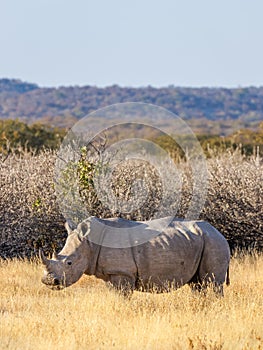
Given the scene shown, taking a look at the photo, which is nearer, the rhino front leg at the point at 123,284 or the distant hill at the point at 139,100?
the rhino front leg at the point at 123,284

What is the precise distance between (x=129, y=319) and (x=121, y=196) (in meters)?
5.89

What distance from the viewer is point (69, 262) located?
9477mm

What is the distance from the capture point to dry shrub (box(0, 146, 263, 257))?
15250 mm

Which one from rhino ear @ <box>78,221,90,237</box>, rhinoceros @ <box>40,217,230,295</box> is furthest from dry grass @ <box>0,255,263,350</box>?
rhino ear @ <box>78,221,90,237</box>

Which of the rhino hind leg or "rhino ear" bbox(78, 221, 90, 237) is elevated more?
"rhino ear" bbox(78, 221, 90, 237)

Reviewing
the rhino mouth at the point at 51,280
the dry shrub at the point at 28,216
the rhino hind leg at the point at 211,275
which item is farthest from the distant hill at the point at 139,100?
the rhino mouth at the point at 51,280

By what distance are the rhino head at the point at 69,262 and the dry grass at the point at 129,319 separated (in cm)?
39

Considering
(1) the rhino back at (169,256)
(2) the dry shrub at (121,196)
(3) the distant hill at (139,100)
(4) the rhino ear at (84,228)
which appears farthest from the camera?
(3) the distant hill at (139,100)

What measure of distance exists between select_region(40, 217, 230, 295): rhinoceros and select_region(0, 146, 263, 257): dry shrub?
15.5ft

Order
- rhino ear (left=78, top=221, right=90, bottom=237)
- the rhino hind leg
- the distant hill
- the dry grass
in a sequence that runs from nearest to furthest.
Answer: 1. the dry grass
2. rhino ear (left=78, top=221, right=90, bottom=237)
3. the rhino hind leg
4. the distant hill

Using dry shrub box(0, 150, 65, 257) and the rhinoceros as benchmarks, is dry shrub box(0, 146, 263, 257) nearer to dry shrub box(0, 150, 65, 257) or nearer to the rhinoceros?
dry shrub box(0, 150, 65, 257)

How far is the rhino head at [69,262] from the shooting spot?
9.37 m

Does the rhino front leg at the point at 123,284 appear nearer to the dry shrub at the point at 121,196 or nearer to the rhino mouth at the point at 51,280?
the rhino mouth at the point at 51,280

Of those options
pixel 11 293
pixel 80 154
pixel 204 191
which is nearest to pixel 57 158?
pixel 80 154
